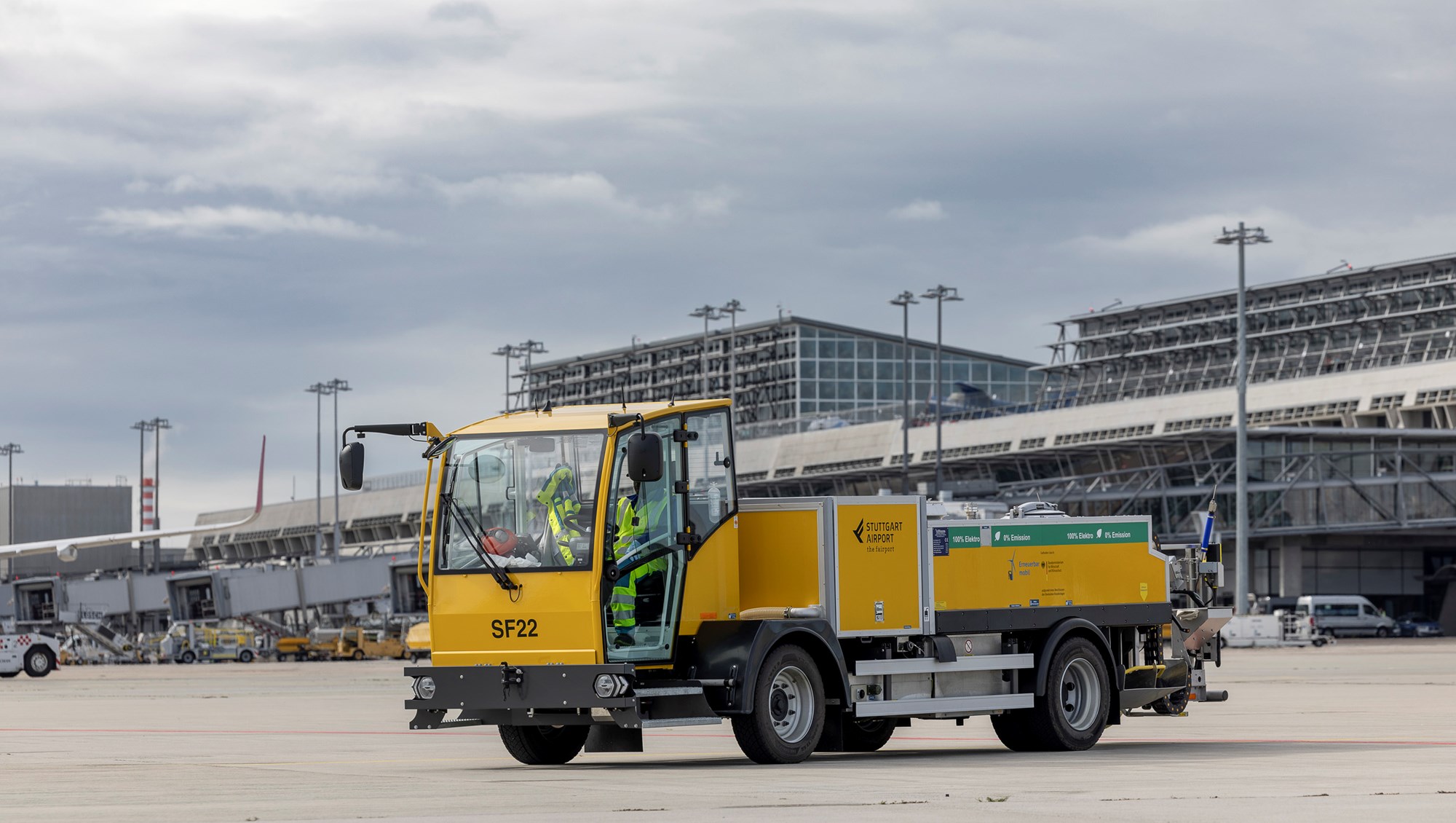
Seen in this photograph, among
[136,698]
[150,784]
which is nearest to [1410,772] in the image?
[150,784]

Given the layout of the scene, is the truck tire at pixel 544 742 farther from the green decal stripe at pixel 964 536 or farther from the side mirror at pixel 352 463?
the green decal stripe at pixel 964 536

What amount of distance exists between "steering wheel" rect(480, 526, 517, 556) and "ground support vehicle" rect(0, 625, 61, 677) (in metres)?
49.8

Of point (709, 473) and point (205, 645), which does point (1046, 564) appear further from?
point (205, 645)

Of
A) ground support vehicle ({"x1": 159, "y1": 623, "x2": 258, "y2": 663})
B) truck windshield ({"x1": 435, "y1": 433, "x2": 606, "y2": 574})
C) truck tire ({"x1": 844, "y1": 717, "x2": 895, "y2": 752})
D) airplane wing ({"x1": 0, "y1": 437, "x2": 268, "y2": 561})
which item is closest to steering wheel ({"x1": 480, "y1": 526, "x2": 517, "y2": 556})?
truck windshield ({"x1": 435, "y1": 433, "x2": 606, "y2": 574})

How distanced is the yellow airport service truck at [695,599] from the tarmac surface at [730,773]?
1.90 ft

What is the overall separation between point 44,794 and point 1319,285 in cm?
11193

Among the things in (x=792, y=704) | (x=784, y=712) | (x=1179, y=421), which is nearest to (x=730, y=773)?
(x=784, y=712)

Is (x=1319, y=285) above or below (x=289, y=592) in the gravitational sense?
above

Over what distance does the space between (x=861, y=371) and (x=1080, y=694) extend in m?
123

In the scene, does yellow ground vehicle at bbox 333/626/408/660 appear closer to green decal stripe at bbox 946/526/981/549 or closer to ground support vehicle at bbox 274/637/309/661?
ground support vehicle at bbox 274/637/309/661

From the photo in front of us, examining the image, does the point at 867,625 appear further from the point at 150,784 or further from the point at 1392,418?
the point at 1392,418

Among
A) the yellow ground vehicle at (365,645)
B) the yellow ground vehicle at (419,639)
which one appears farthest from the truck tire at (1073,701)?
the yellow ground vehicle at (365,645)

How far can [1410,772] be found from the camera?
48.4 ft

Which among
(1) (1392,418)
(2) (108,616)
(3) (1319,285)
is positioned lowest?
(2) (108,616)
